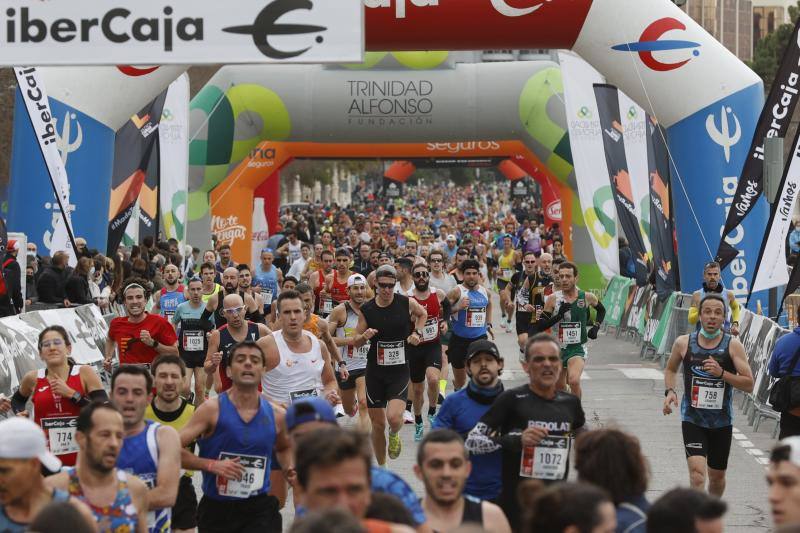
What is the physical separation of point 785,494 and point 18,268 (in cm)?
1303

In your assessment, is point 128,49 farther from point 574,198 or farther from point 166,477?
point 574,198

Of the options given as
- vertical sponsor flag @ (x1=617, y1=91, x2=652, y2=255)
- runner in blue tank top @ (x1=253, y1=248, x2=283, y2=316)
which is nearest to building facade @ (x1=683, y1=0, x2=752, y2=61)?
vertical sponsor flag @ (x1=617, y1=91, x2=652, y2=255)

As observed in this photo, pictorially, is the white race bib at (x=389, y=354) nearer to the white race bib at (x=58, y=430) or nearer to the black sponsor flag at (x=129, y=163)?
the white race bib at (x=58, y=430)

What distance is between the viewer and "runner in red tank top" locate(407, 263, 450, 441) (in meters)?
14.3

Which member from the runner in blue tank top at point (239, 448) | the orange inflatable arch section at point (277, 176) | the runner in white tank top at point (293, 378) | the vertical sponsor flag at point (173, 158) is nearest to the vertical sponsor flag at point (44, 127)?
the vertical sponsor flag at point (173, 158)

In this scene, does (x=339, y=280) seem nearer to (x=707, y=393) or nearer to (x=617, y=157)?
(x=617, y=157)

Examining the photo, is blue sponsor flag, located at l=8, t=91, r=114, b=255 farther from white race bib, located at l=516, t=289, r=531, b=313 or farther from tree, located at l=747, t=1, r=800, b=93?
tree, located at l=747, t=1, r=800, b=93

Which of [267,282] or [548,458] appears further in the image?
[267,282]

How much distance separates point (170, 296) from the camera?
55.1ft

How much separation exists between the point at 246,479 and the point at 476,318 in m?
8.39

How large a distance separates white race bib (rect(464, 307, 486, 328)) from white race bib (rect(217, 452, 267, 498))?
27.0 feet

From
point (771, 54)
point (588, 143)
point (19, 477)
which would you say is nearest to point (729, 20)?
point (771, 54)

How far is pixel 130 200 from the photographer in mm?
21250

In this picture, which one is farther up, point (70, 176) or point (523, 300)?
point (70, 176)
